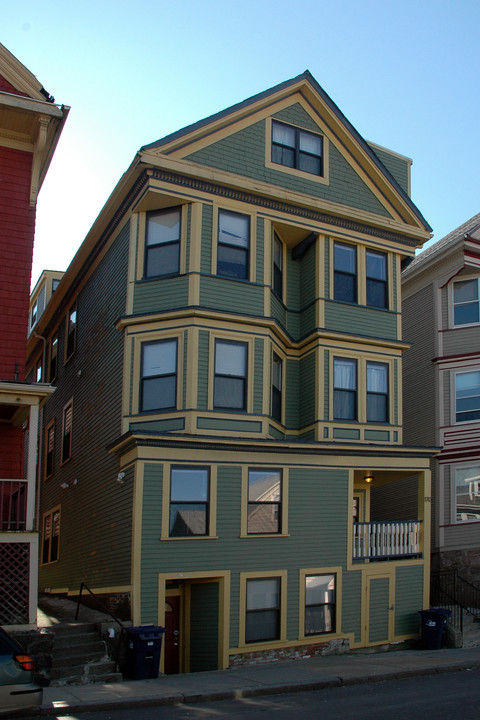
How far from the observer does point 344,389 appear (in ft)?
67.5

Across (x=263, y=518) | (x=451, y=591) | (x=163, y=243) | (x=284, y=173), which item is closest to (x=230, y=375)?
(x=263, y=518)

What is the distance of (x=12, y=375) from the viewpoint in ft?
55.4

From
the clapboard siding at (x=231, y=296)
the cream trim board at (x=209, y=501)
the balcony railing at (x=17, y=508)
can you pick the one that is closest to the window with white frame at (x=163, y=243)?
the clapboard siding at (x=231, y=296)

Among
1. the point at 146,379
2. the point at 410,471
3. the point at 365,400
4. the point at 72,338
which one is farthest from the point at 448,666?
the point at 72,338

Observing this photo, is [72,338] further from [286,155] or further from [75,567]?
[286,155]

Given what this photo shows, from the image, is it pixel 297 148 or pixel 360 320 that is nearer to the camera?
pixel 360 320

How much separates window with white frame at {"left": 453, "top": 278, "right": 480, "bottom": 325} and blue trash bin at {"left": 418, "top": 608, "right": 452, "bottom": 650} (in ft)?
34.5

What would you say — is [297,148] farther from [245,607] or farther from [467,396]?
[245,607]

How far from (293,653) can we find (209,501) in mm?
4071

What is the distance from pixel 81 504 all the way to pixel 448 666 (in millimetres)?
10986

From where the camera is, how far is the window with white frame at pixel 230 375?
1856 centimetres

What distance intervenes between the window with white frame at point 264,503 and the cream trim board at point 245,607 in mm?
947

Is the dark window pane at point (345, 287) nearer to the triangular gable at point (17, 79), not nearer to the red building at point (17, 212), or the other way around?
the red building at point (17, 212)

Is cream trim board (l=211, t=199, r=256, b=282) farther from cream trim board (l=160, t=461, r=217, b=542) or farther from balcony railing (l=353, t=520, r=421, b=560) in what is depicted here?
balcony railing (l=353, t=520, r=421, b=560)
